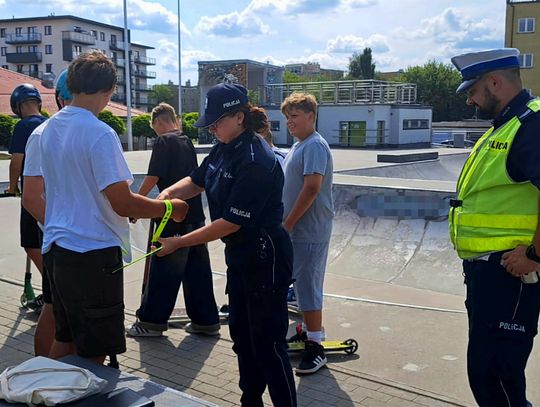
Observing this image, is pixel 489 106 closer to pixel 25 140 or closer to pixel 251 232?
pixel 251 232

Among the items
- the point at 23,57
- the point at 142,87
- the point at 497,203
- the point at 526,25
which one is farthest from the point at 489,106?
the point at 142,87

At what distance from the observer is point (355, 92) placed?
39.4 m

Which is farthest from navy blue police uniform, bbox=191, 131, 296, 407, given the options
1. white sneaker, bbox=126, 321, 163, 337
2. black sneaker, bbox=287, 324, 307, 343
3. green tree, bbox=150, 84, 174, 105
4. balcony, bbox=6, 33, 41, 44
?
green tree, bbox=150, 84, 174, 105

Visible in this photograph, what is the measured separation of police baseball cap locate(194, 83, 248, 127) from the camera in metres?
3.13

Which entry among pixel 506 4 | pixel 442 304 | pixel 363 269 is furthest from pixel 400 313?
pixel 506 4

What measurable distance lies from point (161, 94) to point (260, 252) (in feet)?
379

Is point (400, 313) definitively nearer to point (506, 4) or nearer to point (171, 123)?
point (171, 123)

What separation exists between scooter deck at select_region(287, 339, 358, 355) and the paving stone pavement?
0.20ft

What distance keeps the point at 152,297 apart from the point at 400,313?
2423 mm

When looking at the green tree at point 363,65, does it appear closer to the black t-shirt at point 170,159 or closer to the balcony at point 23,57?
the balcony at point 23,57

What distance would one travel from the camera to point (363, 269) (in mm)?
7992

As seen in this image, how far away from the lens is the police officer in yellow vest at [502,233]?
269cm

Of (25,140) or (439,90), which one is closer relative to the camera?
(25,140)

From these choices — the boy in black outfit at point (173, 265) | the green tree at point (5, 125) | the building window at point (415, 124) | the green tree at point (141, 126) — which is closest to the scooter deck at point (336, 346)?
the boy in black outfit at point (173, 265)
